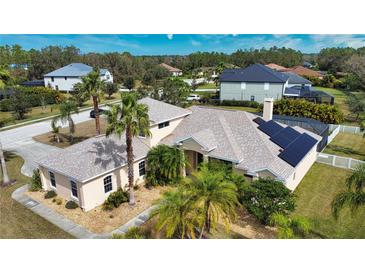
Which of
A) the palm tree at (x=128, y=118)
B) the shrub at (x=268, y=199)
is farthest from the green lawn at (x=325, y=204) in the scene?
the palm tree at (x=128, y=118)

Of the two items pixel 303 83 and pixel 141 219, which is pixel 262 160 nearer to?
pixel 141 219

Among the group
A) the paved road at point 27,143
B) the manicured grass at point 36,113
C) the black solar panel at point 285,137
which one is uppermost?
the black solar panel at point 285,137

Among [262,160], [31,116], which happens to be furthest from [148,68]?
[262,160]

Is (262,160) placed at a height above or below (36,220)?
above

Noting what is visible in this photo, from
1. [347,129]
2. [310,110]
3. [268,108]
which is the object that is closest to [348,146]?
[347,129]

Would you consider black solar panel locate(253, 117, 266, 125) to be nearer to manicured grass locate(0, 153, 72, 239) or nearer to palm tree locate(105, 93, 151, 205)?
palm tree locate(105, 93, 151, 205)

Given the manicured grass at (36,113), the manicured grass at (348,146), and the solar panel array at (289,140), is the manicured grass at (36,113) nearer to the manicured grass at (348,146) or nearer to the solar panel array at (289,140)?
the solar panel array at (289,140)
